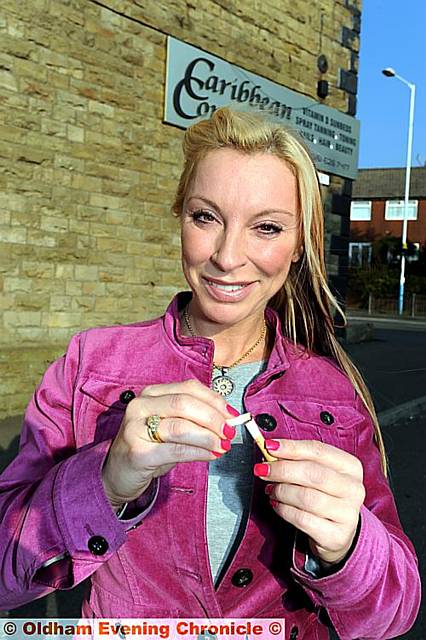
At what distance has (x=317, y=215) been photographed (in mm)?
1823

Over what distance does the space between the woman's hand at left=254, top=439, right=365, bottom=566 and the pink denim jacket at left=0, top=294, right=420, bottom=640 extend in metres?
0.08

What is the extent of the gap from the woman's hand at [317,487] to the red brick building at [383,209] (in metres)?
43.0

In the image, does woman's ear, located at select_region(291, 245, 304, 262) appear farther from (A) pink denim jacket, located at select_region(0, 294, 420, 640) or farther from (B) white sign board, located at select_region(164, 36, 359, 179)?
(B) white sign board, located at select_region(164, 36, 359, 179)

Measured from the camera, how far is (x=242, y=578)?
1.59 meters

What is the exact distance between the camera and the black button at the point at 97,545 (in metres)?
1.42

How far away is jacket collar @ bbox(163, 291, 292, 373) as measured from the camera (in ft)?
5.73

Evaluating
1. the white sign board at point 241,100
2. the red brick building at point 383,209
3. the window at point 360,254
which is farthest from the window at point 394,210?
the white sign board at point 241,100

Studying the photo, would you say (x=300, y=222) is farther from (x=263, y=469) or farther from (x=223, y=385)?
(x=263, y=469)

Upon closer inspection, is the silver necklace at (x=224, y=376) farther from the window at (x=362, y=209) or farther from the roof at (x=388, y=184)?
the window at (x=362, y=209)

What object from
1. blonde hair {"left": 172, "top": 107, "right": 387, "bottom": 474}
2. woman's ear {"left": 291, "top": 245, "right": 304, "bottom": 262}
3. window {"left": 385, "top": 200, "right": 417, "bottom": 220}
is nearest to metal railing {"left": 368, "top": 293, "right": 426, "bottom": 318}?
window {"left": 385, "top": 200, "right": 417, "bottom": 220}

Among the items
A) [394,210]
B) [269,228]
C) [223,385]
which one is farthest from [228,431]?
[394,210]

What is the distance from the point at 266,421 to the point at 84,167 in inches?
302

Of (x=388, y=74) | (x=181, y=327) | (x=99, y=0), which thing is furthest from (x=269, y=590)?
(x=388, y=74)

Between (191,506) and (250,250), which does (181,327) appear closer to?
(250,250)
